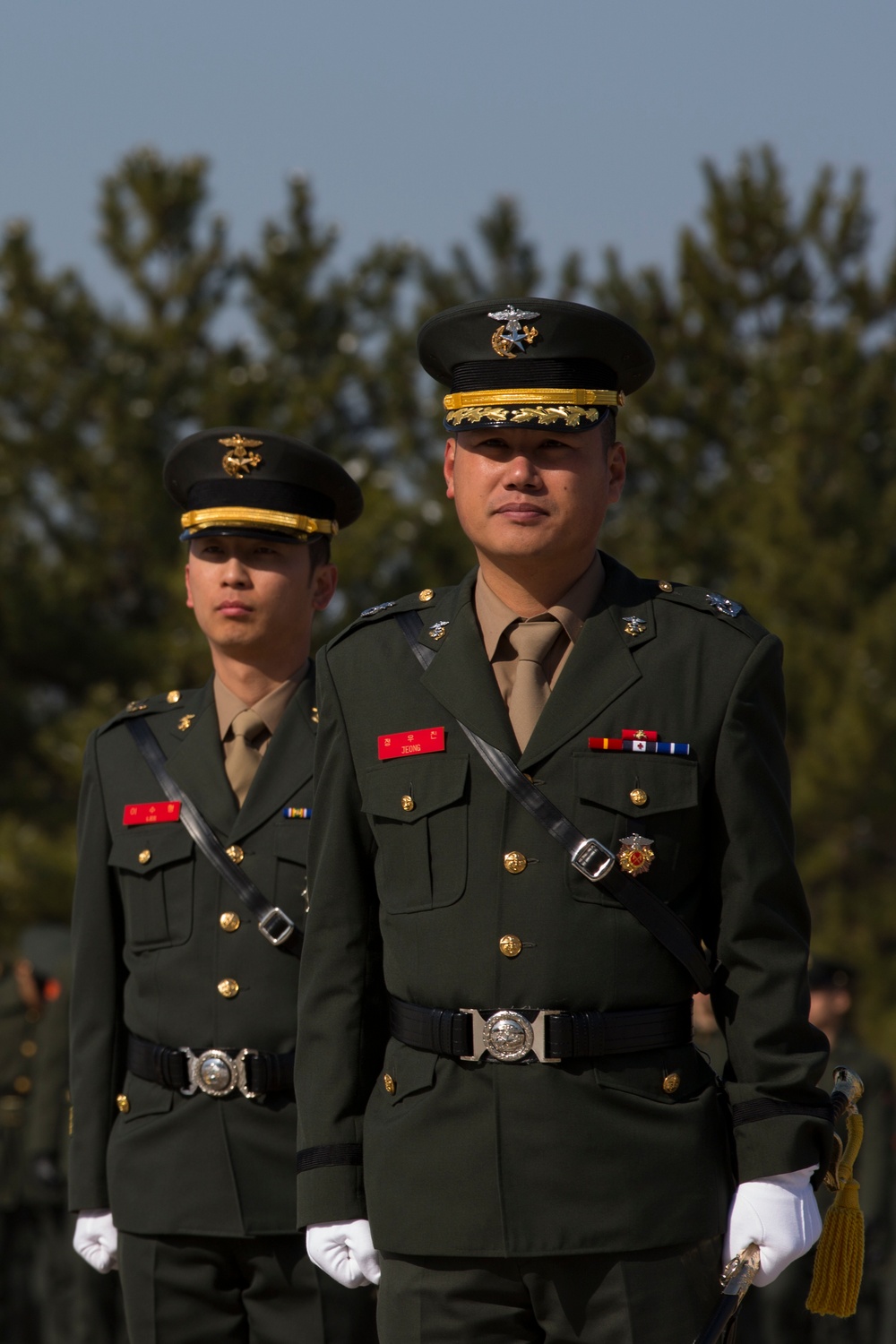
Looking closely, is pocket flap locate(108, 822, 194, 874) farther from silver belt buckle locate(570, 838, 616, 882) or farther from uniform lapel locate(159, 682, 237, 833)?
silver belt buckle locate(570, 838, 616, 882)

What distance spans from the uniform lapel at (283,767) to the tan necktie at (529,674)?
1.15 meters

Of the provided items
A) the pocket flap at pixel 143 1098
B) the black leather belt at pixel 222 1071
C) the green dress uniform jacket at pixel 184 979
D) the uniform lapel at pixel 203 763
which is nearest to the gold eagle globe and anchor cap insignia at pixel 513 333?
the green dress uniform jacket at pixel 184 979

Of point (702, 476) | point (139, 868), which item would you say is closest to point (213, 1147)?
point (139, 868)

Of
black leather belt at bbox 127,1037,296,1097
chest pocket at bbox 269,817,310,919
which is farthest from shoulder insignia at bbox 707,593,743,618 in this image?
black leather belt at bbox 127,1037,296,1097

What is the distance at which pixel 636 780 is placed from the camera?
11.5 feet

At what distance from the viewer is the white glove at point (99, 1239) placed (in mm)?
4777

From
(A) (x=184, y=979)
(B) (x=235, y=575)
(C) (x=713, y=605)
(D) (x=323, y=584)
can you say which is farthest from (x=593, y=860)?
(D) (x=323, y=584)

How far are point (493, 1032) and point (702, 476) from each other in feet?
60.1

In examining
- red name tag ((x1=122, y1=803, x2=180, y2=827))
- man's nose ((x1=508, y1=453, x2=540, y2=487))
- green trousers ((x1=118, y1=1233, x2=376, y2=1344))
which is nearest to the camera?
man's nose ((x1=508, y1=453, x2=540, y2=487))

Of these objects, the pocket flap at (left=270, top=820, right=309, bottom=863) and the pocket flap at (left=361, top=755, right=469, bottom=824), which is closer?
the pocket flap at (left=361, top=755, right=469, bottom=824)

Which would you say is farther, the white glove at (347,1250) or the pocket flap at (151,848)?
the pocket flap at (151,848)

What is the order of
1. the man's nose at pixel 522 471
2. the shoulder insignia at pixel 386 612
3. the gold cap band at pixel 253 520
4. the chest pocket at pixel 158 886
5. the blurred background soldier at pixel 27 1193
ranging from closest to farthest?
1. the man's nose at pixel 522 471
2. the shoulder insignia at pixel 386 612
3. the chest pocket at pixel 158 886
4. the gold cap band at pixel 253 520
5. the blurred background soldier at pixel 27 1193

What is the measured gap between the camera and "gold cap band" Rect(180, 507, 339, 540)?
16.4 ft

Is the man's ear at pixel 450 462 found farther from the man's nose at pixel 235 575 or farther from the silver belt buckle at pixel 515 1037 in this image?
the man's nose at pixel 235 575
